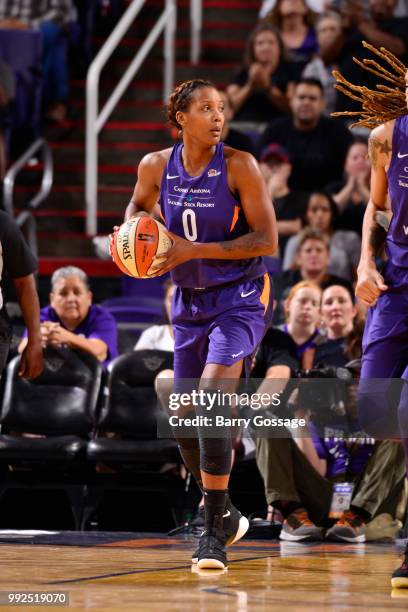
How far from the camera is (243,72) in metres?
11.0

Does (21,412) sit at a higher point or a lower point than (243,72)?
lower

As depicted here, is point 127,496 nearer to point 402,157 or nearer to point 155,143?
point 402,157

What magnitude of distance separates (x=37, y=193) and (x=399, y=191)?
6.75m

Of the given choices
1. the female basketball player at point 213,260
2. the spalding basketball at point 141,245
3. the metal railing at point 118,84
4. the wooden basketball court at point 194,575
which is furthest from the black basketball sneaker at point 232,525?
the metal railing at point 118,84

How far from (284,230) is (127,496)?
2.87m

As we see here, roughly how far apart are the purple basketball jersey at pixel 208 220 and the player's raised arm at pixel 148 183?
6.3 inches

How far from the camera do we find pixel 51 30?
35.9 ft

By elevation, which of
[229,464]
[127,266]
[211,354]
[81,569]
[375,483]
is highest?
[127,266]

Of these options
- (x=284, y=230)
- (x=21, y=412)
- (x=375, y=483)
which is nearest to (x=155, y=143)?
(x=284, y=230)

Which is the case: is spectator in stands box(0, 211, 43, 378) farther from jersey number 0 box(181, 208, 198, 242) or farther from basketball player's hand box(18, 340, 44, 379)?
jersey number 0 box(181, 208, 198, 242)

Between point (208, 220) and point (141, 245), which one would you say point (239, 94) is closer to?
point (208, 220)

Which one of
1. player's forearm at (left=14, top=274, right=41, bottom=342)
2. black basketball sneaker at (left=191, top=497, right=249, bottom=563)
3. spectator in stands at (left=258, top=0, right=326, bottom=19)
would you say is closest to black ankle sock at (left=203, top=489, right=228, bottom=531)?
black basketball sneaker at (left=191, top=497, right=249, bottom=563)

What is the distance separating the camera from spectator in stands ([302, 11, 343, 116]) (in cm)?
1071

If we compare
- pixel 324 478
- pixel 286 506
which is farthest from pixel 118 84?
pixel 286 506
